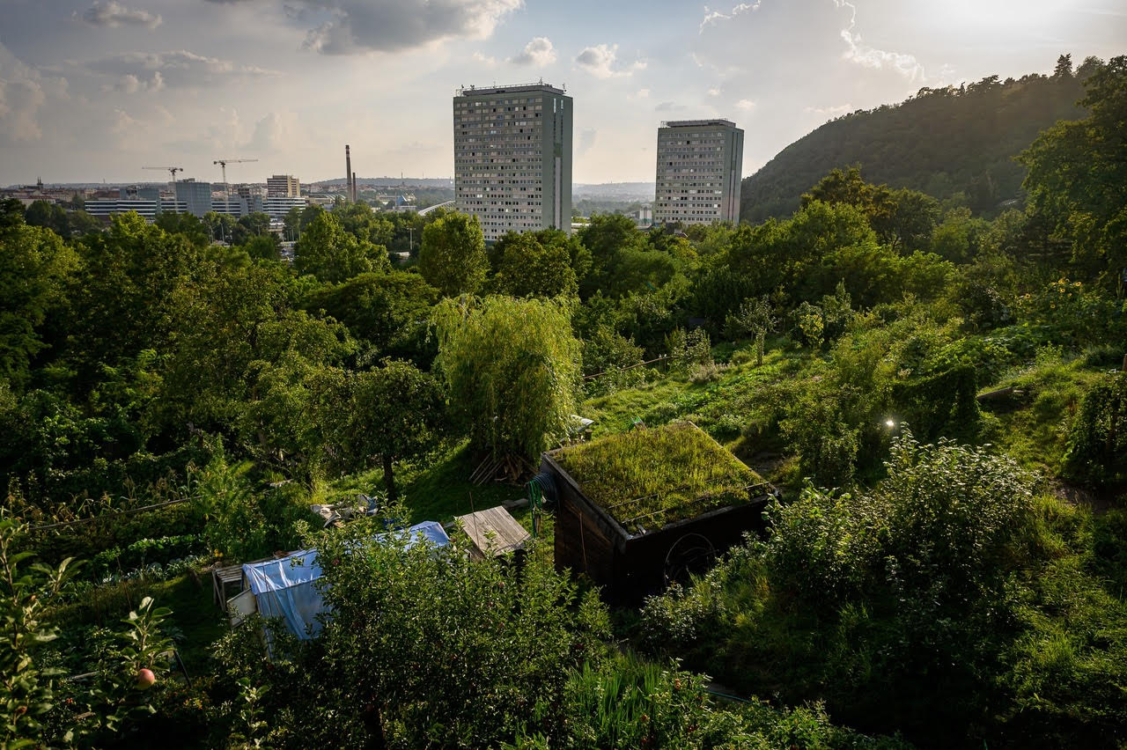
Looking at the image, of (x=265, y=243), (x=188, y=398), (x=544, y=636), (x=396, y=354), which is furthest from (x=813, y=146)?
(x=544, y=636)

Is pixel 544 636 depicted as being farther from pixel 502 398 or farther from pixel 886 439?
pixel 502 398

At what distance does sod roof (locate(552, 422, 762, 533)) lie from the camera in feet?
22.6

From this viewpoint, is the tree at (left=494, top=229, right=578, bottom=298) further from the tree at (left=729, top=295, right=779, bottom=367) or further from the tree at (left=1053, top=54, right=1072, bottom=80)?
the tree at (left=1053, top=54, right=1072, bottom=80)

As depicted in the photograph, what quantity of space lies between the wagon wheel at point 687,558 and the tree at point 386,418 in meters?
5.27

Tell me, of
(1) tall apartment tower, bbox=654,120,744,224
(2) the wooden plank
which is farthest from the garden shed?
(1) tall apartment tower, bbox=654,120,744,224

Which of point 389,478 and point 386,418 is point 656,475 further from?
point 389,478

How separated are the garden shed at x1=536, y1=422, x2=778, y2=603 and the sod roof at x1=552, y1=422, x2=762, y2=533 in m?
0.01

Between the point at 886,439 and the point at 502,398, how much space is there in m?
6.17

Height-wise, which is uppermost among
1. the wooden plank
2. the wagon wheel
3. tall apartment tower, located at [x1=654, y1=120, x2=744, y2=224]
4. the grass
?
tall apartment tower, located at [x1=654, y1=120, x2=744, y2=224]

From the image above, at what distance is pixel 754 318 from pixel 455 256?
772 inches

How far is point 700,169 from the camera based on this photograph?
128 m

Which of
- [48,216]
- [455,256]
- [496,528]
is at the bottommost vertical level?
[496,528]

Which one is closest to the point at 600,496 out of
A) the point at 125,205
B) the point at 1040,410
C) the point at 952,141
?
the point at 1040,410

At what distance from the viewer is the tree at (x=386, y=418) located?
10.4 metres
